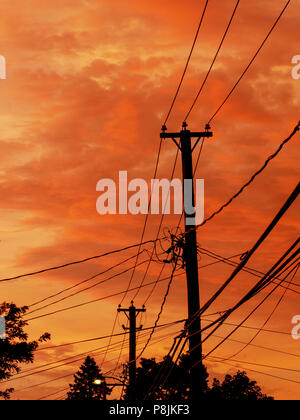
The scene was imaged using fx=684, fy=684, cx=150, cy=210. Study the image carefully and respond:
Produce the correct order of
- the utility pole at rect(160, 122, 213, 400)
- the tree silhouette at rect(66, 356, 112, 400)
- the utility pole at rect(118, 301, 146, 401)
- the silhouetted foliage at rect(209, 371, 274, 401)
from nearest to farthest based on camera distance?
the utility pole at rect(160, 122, 213, 400)
the utility pole at rect(118, 301, 146, 401)
the silhouetted foliage at rect(209, 371, 274, 401)
the tree silhouette at rect(66, 356, 112, 400)

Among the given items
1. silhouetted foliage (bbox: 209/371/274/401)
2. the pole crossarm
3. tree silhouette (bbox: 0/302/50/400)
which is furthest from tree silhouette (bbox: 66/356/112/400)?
the pole crossarm

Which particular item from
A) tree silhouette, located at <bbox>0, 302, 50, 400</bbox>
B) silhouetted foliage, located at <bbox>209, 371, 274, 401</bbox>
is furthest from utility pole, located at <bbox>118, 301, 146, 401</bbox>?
silhouetted foliage, located at <bbox>209, 371, 274, 401</bbox>

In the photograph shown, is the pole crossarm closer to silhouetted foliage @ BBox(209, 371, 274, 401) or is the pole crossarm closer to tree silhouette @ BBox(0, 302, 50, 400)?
tree silhouette @ BBox(0, 302, 50, 400)

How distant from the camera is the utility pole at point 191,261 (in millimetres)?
15172

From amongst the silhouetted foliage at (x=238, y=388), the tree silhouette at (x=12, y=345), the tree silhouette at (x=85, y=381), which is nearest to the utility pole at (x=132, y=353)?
the tree silhouette at (x=12, y=345)

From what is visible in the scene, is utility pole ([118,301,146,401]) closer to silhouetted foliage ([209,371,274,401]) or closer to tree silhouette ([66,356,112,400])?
silhouetted foliage ([209,371,274,401])

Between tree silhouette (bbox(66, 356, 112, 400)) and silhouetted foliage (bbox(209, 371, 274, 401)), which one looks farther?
tree silhouette (bbox(66, 356, 112, 400))

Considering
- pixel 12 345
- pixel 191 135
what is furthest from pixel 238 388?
pixel 191 135

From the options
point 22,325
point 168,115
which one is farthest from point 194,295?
point 22,325

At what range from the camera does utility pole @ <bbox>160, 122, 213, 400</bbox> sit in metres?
15.2

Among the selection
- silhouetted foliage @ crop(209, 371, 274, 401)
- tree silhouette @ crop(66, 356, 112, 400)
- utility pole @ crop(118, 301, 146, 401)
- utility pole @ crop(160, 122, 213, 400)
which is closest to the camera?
utility pole @ crop(160, 122, 213, 400)

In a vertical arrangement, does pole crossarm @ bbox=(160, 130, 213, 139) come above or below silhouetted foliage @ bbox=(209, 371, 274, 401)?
above
